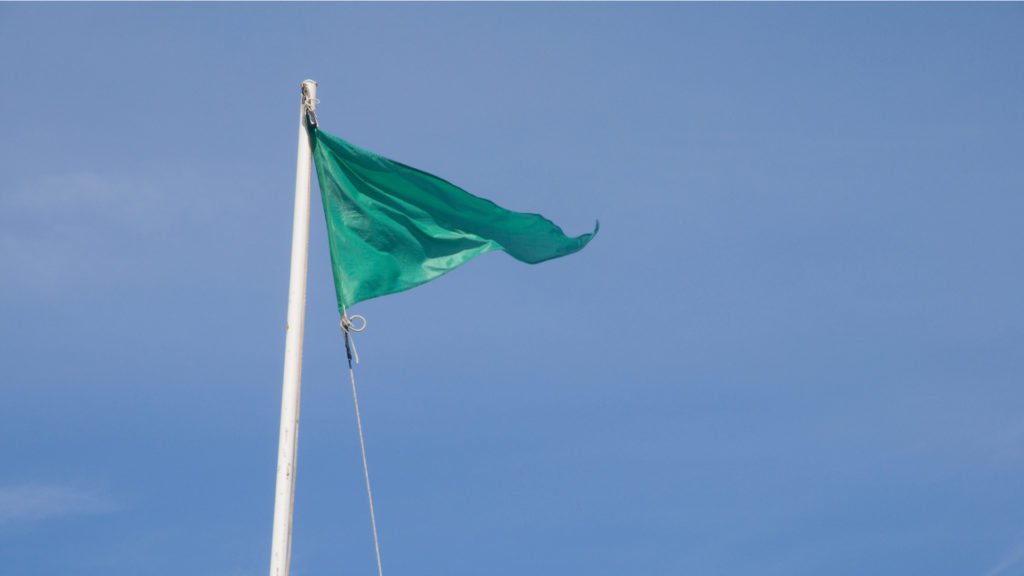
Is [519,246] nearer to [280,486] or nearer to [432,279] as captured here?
[432,279]

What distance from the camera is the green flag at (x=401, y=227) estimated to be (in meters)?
17.8

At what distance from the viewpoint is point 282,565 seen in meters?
13.8

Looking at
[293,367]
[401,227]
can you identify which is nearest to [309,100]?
[401,227]

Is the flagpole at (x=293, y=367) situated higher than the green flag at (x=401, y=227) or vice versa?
the green flag at (x=401, y=227)

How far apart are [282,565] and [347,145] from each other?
6.19 meters

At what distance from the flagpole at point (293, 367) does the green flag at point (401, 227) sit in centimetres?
97

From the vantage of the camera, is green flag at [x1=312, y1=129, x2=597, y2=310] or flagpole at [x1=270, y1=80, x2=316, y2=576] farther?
green flag at [x1=312, y1=129, x2=597, y2=310]

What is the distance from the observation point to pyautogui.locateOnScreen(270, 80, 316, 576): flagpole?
1395 centimetres

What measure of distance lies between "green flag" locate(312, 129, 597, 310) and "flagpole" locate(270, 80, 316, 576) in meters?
0.97

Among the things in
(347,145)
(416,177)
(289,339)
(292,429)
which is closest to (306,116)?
(347,145)

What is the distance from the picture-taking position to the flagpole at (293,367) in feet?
45.8

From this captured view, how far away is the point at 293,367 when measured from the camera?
49.3 feet

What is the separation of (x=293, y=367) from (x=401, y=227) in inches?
157

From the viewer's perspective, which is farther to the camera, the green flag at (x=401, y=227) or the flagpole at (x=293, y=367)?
the green flag at (x=401, y=227)
